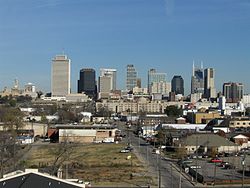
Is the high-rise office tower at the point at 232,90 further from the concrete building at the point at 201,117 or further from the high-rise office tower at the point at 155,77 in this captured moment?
the concrete building at the point at 201,117

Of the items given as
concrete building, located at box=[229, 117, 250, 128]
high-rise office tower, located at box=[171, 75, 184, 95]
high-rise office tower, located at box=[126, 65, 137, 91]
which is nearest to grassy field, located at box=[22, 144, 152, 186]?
concrete building, located at box=[229, 117, 250, 128]

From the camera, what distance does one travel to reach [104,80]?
381 feet

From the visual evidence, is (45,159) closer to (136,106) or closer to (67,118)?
(67,118)

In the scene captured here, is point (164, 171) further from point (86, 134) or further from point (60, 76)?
point (60, 76)

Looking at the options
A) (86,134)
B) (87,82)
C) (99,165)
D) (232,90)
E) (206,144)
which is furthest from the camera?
(87,82)

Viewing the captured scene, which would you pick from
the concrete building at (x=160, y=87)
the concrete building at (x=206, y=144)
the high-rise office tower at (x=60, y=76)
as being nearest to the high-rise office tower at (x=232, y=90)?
the concrete building at (x=160, y=87)

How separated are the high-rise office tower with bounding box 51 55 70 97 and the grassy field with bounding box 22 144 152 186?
8040cm

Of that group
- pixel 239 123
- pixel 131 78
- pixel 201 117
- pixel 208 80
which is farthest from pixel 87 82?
pixel 239 123

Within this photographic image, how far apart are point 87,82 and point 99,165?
99.8 meters

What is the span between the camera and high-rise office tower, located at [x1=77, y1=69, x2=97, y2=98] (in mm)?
115688

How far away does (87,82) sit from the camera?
11788 cm

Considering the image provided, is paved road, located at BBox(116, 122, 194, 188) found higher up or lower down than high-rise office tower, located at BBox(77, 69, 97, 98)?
lower down

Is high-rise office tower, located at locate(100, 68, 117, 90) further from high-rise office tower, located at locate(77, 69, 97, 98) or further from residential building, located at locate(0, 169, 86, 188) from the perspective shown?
residential building, located at locate(0, 169, 86, 188)

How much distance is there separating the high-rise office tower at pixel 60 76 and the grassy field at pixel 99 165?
80.4 metres
